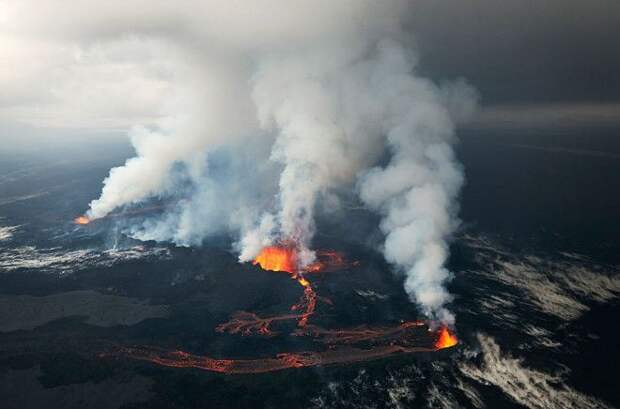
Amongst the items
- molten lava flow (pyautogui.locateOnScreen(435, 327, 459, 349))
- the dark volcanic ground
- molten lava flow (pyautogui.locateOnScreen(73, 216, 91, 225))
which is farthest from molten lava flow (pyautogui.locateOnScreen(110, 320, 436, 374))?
molten lava flow (pyautogui.locateOnScreen(73, 216, 91, 225))

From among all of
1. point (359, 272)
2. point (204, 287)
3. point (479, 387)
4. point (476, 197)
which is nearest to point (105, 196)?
point (204, 287)

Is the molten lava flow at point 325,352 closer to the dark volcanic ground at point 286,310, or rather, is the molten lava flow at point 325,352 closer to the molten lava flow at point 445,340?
the dark volcanic ground at point 286,310

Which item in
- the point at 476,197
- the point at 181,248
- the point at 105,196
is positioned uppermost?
the point at 105,196

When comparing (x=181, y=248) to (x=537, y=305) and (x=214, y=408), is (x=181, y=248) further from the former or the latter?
(x=537, y=305)

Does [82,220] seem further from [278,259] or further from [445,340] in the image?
[445,340]

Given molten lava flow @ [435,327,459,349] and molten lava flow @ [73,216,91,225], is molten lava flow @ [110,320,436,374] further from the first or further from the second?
molten lava flow @ [73,216,91,225]

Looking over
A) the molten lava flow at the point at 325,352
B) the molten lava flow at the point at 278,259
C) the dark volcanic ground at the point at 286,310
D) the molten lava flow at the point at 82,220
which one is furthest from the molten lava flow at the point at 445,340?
the molten lava flow at the point at 82,220

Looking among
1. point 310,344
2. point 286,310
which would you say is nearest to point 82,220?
point 286,310

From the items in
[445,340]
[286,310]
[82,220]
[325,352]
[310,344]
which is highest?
[82,220]
